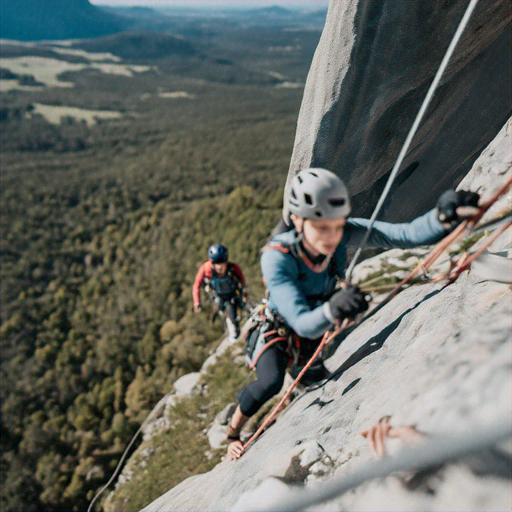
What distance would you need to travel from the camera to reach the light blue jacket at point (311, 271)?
3062 mm

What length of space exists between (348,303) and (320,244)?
2.03 feet

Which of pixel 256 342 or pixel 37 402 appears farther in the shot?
pixel 37 402

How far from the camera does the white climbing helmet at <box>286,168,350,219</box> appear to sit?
3.02 m

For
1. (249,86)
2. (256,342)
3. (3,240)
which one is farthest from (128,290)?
(249,86)

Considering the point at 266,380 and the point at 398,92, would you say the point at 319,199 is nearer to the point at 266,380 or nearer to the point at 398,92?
the point at 266,380

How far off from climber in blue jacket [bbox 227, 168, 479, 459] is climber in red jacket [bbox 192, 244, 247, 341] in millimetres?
3822

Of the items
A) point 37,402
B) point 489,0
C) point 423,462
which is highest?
point 489,0

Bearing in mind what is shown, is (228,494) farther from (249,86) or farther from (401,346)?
(249,86)

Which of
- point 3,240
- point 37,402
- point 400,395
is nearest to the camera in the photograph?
point 400,395

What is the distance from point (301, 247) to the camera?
3.49 m

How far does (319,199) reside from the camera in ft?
9.88

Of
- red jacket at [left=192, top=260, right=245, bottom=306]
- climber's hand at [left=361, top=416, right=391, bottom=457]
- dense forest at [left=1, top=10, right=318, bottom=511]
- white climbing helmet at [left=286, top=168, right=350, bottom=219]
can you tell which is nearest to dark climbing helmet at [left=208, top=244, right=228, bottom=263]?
red jacket at [left=192, top=260, right=245, bottom=306]

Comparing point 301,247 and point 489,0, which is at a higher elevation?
point 489,0

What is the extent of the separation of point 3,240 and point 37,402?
47.4 m
